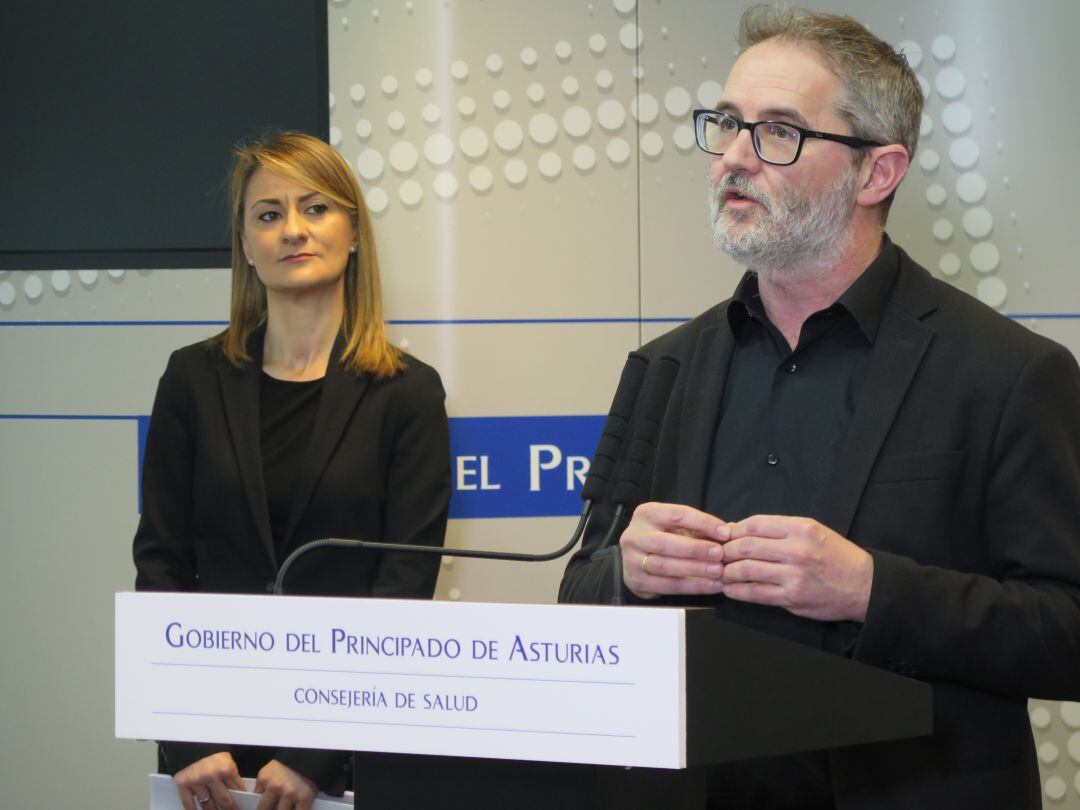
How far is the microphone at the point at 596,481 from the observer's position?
1362 mm

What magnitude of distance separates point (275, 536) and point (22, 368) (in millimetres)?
1144

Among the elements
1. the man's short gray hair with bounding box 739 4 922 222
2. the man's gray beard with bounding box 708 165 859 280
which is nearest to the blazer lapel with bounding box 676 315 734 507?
the man's gray beard with bounding box 708 165 859 280

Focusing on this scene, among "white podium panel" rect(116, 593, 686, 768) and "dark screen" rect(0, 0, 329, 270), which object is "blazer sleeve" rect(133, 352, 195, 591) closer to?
"dark screen" rect(0, 0, 329, 270)

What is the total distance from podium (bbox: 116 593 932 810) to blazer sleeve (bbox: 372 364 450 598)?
4.12 feet

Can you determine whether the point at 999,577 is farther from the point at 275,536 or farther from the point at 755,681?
the point at 275,536

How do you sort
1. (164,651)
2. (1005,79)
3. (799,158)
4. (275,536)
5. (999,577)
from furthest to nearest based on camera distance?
1. (1005,79)
2. (275,536)
3. (799,158)
4. (999,577)
5. (164,651)

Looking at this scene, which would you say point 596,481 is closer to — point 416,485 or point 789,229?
point 789,229

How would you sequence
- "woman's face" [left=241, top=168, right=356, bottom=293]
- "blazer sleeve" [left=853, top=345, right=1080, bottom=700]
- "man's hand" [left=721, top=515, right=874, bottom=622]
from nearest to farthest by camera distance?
"man's hand" [left=721, top=515, right=874, bottom=622] < "blazer sleeve" [left=853, top=345, right=1080, bottom=700] < "woman's face" [left=241, top=168, right=356, bottom=293]

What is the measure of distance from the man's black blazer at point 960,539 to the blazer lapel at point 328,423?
896 mm

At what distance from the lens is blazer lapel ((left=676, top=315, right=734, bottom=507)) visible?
1815mm

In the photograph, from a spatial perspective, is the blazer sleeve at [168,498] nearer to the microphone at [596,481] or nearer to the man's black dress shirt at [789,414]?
the microphone at [596,481]

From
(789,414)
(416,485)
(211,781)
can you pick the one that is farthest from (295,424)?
(789,414)

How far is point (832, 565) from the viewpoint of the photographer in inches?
54.3

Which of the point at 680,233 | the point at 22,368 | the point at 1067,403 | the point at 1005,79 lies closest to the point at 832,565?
the point at 1067,403
